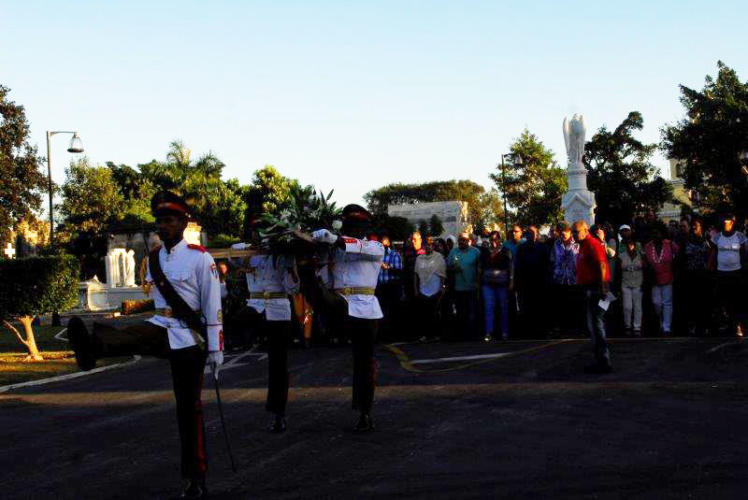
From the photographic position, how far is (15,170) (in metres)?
39.0

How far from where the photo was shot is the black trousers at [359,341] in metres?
8.02

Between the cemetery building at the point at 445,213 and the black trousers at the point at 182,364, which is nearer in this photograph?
the black trousers at the point at 182,364

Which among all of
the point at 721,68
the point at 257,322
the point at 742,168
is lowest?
the point at 257,322

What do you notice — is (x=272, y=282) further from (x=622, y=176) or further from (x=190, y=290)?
(x=622, y=176)

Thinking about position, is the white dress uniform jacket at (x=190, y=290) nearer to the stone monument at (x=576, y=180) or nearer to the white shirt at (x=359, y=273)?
the white shirt at (x=359, y=273)

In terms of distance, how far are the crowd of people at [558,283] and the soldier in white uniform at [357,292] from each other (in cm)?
654

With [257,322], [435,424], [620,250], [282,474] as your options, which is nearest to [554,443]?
[435,424]

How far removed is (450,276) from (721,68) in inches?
1450

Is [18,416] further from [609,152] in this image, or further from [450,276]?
[609,152]

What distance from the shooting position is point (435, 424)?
795cm

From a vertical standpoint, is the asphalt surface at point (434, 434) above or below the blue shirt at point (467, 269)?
below

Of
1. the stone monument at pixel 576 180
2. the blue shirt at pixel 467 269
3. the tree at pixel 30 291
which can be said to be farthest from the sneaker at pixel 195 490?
the stone monument at pixel 576 180

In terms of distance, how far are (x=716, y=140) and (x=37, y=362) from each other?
3720 cm

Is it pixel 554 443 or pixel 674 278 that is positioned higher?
pixel 674 278
